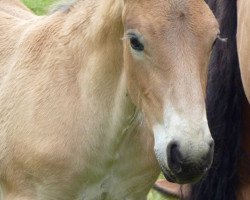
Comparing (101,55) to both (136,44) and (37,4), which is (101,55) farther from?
(37,4)

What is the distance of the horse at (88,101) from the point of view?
2.62 meters

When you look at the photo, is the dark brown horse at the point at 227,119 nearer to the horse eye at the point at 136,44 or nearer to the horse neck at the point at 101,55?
the horse neck at the point at 101,55

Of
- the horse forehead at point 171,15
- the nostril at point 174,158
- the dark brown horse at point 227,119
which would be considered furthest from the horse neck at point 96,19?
Result: the dark brown horse at point 227,119

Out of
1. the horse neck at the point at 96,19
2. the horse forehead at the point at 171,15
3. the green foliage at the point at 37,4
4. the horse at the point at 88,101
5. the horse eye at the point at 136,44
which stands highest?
the horse forehead at the point at 171,15

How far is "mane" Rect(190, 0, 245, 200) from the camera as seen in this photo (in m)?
3.55

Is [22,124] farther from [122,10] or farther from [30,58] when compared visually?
[122,10]

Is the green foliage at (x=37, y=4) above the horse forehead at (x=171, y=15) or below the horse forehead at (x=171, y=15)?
below

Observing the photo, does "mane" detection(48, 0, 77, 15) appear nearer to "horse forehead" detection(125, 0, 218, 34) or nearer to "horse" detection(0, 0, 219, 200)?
"horse" detection(0, 0, 219, 200)

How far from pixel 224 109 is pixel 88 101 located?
0.84 metres

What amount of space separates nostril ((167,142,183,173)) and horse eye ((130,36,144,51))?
0.36 metres

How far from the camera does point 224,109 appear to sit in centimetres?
365

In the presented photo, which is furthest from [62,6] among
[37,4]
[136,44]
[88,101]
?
[37,4]

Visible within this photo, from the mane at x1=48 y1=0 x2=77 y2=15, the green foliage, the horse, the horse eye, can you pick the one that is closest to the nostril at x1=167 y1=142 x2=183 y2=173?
the horse

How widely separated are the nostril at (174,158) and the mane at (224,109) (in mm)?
1119
